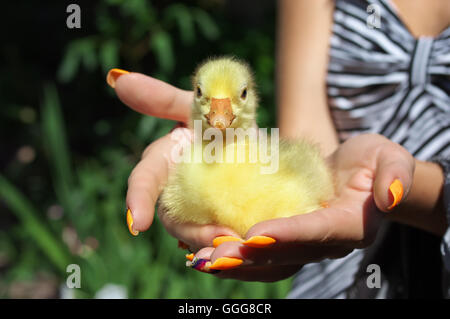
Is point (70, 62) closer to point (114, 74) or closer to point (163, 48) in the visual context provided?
point (163, 48)

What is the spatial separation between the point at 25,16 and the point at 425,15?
2141 mm

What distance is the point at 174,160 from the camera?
3.08ft

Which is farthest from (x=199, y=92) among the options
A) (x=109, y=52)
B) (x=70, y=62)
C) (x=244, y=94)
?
(x=70, y=62)

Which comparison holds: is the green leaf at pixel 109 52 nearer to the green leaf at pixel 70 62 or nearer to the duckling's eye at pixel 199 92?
the green leaf at pixel 70 62

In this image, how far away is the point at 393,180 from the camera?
2.33 ft

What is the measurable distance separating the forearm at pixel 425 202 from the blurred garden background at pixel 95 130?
2.32 ft

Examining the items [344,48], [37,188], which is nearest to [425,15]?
[344,48]

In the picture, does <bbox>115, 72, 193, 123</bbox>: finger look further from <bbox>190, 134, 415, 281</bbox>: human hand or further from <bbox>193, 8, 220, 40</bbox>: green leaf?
<bbox>193, 8, 220, 40</bbox>: green leaf

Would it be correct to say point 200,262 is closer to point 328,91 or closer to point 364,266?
point 364,266

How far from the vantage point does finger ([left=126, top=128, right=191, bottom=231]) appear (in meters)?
0.75

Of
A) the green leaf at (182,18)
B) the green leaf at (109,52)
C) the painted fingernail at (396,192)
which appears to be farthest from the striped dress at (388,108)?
the green leaf at (109,52)

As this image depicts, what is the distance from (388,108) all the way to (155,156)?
22.8 inches

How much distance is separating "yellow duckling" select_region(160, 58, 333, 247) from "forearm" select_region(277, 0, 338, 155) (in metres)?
0.33

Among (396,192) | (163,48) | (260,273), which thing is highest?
(163,48)
